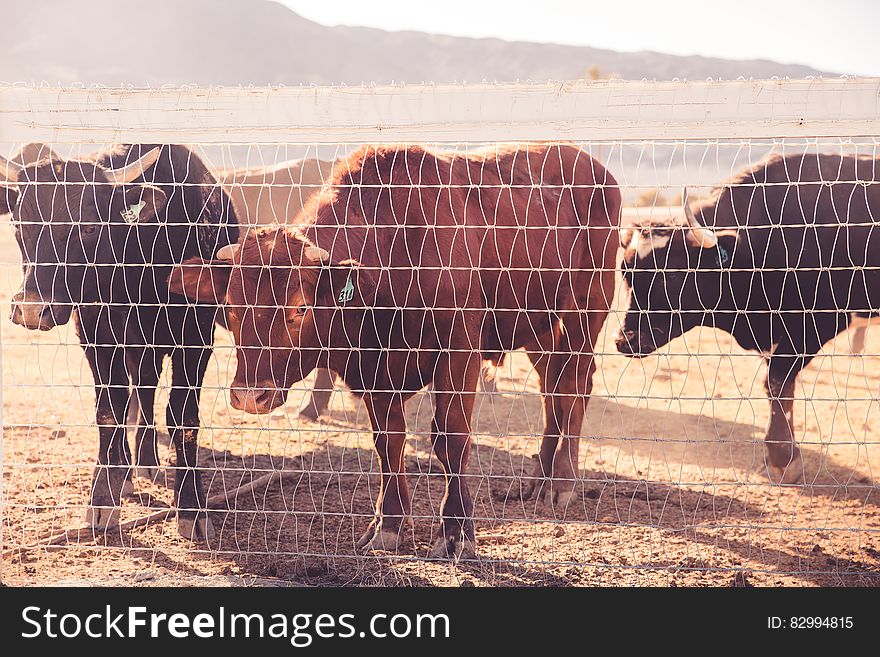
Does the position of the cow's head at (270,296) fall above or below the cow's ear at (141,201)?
below

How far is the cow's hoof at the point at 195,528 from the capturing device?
A: 4.73 meters

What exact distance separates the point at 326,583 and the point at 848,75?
129 inches

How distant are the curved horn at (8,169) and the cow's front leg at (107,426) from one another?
924 mm

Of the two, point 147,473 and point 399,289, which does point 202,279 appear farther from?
point 147,473

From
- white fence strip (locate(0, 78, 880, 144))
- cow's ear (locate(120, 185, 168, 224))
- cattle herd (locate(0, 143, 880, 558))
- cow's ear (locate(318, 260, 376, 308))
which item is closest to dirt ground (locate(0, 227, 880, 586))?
cattle herd (locate(0, 143, 880, 558))

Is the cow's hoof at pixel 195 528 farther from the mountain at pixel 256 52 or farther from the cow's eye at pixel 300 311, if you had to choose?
the mountain at pixel 256 52

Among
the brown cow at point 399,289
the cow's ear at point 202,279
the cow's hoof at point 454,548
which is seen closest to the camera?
the brown cow at point 399,289

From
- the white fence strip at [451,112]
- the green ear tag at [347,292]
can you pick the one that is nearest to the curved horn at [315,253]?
the green ear tag at [347,292]

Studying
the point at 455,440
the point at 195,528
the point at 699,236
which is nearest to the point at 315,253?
the point at 455,440

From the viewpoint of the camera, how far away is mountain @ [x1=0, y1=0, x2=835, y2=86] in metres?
117

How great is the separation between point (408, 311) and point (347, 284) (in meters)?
0.47

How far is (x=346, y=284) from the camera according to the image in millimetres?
3959

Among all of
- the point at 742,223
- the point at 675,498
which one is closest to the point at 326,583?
the point at 675,498

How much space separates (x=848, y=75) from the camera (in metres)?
3.57
